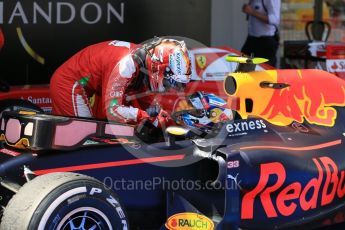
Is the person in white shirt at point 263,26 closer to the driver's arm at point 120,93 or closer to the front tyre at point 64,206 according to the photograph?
the driver's arm at point 120,93

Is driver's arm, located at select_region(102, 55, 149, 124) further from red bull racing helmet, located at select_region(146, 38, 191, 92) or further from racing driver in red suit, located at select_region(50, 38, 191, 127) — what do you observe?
red bull racing helmet, located at select_region(146, 38, 191, 92)

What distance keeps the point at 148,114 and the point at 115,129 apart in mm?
359

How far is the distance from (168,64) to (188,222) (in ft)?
2.88

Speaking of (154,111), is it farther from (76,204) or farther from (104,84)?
(76,204)

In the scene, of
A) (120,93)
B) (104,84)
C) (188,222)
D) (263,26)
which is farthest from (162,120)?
(263,26)

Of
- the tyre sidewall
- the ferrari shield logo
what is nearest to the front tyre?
the tyre sidewall

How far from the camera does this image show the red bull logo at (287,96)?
153 inches

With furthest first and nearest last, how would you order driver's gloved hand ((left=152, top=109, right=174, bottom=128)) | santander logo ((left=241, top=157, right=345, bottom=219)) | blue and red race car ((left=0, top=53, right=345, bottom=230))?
driver's gloved hand ((left=152, top=109, right=174, bottom=128)), santander logo ((left=241, top=157, right=345, bottom=219)), blue and red race car ((left=0, top=53, right=345, bottom=230))

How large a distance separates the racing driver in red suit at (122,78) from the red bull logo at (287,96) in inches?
13.8

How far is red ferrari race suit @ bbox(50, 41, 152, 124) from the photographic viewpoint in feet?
12.4

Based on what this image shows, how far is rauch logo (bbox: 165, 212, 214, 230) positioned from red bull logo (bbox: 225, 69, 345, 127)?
2.46ft

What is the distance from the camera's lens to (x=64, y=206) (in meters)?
3.02

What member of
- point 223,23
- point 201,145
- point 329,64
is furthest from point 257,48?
point 201,145

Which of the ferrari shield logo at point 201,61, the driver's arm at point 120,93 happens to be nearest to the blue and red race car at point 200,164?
the driver's arm at point 120,93
